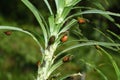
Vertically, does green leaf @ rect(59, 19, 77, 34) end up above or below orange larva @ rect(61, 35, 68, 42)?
above

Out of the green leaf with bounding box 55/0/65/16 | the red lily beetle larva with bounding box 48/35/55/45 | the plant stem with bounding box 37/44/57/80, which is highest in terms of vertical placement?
the green leaf with bounding box 55/0/65/16

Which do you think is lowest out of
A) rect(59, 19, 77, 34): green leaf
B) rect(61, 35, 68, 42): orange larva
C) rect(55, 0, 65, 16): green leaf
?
rect(61, 35, 68, 42): orange larva

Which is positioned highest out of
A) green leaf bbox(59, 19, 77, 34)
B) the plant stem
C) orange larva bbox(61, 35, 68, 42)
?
green leaf bbox(59, 19, 77, 34)

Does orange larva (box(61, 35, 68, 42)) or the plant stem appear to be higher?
orange larva (box(61, 35, 68, 42))

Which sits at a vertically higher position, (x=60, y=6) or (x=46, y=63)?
(x=60, y=6)

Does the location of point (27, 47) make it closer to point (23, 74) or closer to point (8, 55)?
point (8, 55)

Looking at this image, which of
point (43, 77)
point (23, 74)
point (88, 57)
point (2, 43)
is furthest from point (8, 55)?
point (43, 77)

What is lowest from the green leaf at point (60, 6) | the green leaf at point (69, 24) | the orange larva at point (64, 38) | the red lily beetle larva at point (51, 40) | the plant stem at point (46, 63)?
the plant stem at point (46, 63)

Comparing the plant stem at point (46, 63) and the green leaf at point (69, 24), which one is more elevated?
the green leaf at point (69, 24)
